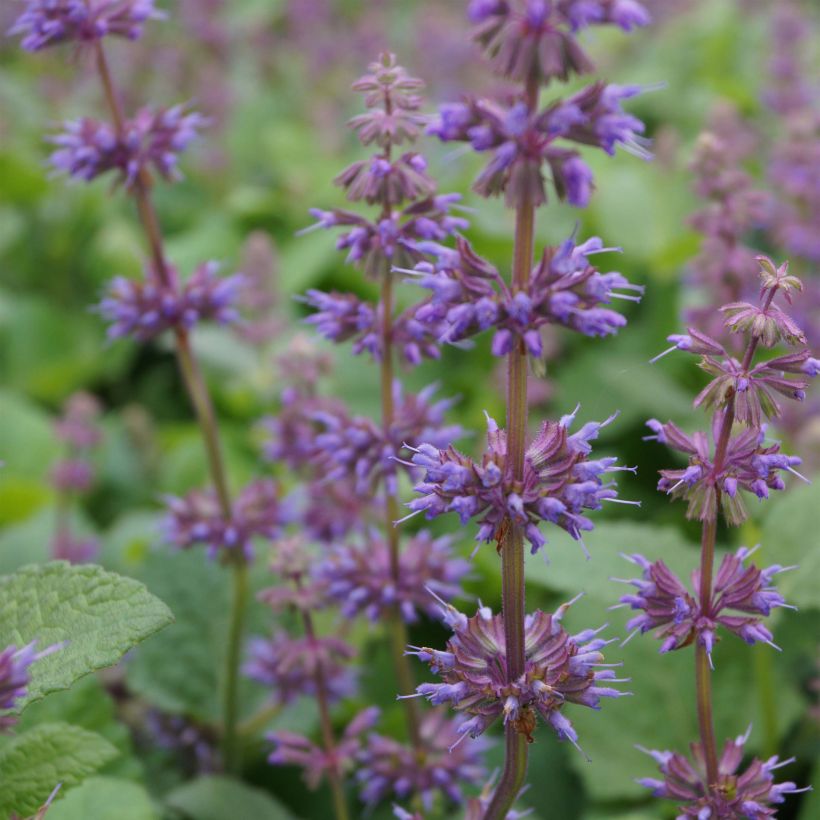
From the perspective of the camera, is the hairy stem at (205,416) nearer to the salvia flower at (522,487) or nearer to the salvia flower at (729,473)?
the salvia flower at (522,487)

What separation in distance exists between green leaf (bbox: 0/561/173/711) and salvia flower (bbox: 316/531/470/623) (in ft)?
2.63

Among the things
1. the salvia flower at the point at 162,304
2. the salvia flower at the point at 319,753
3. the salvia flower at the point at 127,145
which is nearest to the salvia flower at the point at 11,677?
the salvia flower at the point at 319,753

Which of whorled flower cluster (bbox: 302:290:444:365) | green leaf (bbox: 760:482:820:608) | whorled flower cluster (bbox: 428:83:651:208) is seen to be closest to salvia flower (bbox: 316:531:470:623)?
whorled flower cluster (bbox: 302:290:444:365)

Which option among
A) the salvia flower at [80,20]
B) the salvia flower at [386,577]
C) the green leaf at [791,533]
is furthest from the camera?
the green leaf at [791,533]

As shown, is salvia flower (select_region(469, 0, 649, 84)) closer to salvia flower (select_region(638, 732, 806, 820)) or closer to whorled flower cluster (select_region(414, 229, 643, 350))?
whorled flower cluster (select_region(414, 229, 643, 350))

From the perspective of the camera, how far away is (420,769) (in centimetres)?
310

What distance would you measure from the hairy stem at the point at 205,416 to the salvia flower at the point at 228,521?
2.2 inches

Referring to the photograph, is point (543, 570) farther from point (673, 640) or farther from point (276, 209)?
point (276, 209)

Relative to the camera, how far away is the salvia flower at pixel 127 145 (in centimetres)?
310

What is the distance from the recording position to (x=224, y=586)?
13.3 ft

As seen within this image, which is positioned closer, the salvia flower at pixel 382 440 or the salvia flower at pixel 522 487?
the salvia flower at pixel 522 487

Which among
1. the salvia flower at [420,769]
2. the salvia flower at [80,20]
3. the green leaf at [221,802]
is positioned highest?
the salvia flower at [80,20]

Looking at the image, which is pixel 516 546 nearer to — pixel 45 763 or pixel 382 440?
pixel 382 440

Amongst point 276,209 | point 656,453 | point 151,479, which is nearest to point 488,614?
point 656,453
